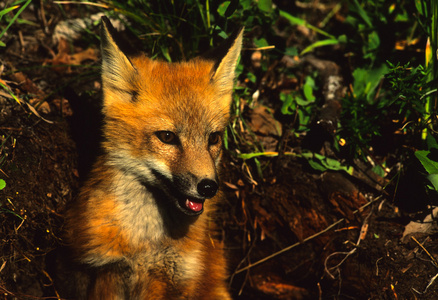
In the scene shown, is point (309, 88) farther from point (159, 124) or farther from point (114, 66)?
point (114, 66)

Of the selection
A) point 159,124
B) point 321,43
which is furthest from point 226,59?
point 321,43

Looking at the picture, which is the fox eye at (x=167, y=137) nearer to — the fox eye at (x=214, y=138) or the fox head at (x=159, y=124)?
the fox head at (x=159, y=124)

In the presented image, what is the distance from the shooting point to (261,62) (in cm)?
344

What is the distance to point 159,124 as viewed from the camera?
7.33ft

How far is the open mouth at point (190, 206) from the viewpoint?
2.24 m

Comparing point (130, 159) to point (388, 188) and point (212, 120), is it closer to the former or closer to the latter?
point (212, 120)

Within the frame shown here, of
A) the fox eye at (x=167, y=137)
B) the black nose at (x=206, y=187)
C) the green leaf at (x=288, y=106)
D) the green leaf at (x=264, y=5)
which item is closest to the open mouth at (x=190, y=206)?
the black nose at (x=206, y=187)

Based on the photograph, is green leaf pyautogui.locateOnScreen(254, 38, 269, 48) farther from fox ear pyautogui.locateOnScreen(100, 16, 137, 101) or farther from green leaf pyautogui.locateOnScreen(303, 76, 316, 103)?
fox ear pyautogui.locateOnScreen(100, 16, 137, 101)

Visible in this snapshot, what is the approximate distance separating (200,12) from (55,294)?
2412mm

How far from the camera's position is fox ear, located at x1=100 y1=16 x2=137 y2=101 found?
88.0 inches

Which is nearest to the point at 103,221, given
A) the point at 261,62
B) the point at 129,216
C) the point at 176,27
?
the point at 129,216

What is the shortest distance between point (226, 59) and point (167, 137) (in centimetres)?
71

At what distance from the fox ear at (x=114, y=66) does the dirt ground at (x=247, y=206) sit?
0.70 meters

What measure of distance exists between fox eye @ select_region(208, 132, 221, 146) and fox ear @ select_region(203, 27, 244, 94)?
1.14 ft
